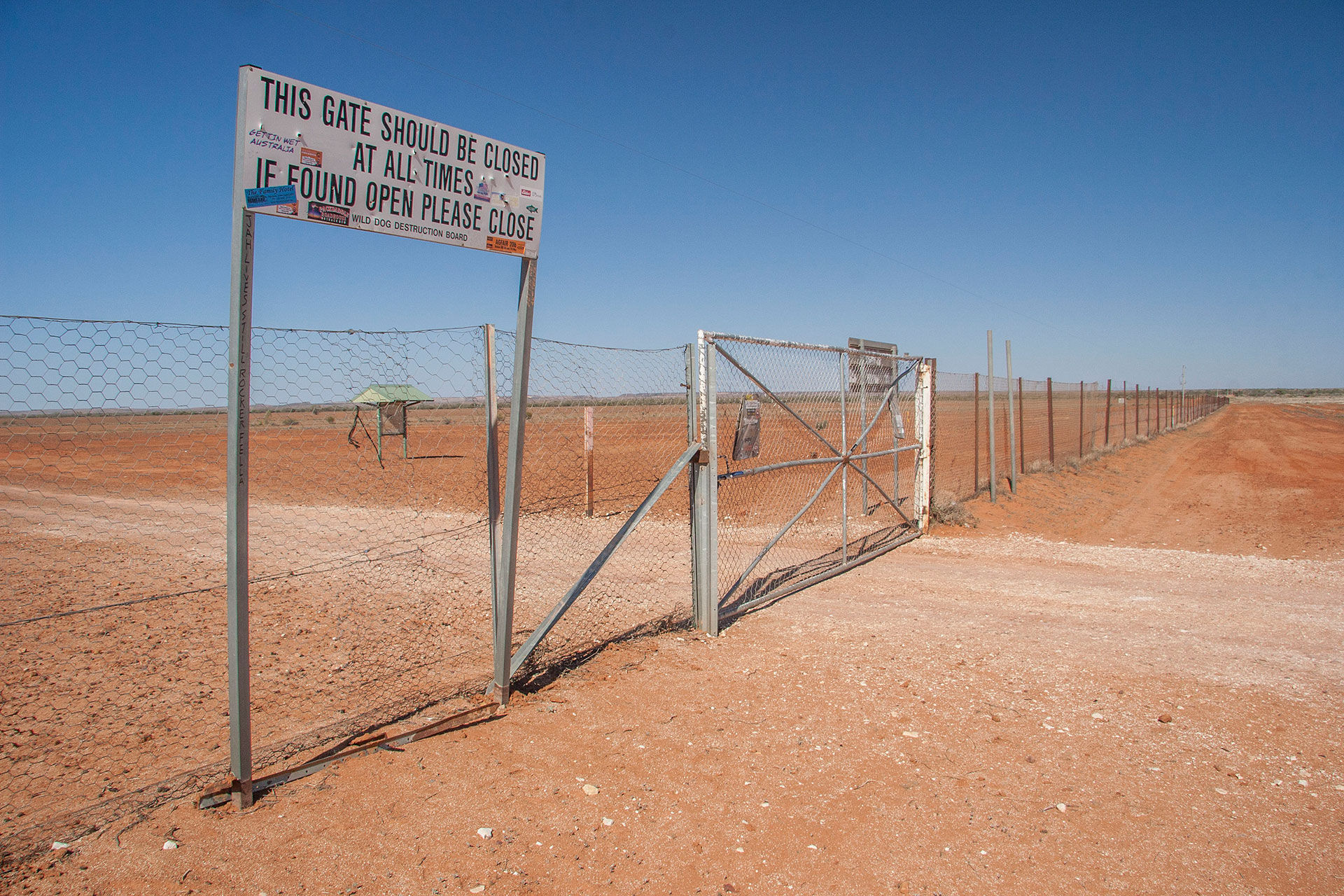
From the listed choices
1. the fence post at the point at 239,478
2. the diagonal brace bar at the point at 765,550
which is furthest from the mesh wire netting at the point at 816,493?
the fence post at the point at 239,478

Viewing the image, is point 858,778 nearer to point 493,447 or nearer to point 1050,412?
point 493,447

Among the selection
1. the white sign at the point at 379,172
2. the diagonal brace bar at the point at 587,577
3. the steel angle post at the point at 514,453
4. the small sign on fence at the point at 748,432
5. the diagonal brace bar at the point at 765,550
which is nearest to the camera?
the white sign at the point at 379,172

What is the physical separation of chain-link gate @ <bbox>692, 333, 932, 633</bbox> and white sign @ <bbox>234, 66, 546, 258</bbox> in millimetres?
1963

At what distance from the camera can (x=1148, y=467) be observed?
68.5 feet

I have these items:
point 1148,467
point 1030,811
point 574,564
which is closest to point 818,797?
point 1030,811

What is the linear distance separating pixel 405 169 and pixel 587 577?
103 inches

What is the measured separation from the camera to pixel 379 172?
3.44m

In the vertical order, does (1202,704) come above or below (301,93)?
below

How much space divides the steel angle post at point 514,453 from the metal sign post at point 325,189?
0.12 m

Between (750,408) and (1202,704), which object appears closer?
(1202,704)

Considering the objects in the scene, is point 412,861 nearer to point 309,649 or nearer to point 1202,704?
point 309,649

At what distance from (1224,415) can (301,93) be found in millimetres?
63787

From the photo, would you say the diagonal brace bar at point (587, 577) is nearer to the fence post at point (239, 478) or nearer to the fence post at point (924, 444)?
the fence post at point (239, 478)

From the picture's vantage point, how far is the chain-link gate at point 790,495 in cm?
585
